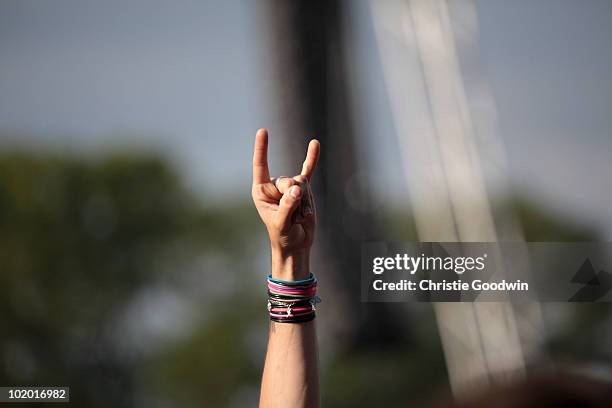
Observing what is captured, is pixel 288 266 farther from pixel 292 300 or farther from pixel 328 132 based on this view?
pixel 328 132

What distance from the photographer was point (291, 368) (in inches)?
62.0

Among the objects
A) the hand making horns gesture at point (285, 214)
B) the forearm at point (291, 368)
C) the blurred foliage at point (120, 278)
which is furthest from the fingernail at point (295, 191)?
the blurred foliage at point (120, 278)

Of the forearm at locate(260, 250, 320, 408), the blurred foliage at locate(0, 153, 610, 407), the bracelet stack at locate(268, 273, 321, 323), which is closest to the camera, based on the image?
the forearm at locate(260, 250, 320, 408)

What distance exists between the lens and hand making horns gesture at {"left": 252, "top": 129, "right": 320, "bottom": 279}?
1669mm

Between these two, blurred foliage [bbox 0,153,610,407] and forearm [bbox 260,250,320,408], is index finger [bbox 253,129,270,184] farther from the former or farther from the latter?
blurred foliage [bbox 0,153,610,407]

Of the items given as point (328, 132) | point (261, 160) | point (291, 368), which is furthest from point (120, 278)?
point (291, 368)

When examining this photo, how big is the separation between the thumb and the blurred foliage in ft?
33.9

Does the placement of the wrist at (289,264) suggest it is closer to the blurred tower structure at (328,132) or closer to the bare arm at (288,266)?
the bare arm at (288,266)

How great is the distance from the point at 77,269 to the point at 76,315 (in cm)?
79

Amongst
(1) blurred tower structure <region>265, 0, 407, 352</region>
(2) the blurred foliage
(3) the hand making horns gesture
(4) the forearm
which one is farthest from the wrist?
(2) the blurred foliage

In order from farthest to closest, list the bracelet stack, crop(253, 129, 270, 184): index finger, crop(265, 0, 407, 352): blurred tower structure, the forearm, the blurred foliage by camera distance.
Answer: the blurred foliage → crop(265, 0, 407, 352): blurred tower structure → crop(253, 129, 270, 184): index finger → the bracelet stack → the forearm

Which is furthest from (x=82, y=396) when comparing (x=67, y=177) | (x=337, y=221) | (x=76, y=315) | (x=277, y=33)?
(x=277, y=33)

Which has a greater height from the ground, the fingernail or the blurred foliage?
the blurred foliage

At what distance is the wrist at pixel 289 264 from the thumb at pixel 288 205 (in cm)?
7
